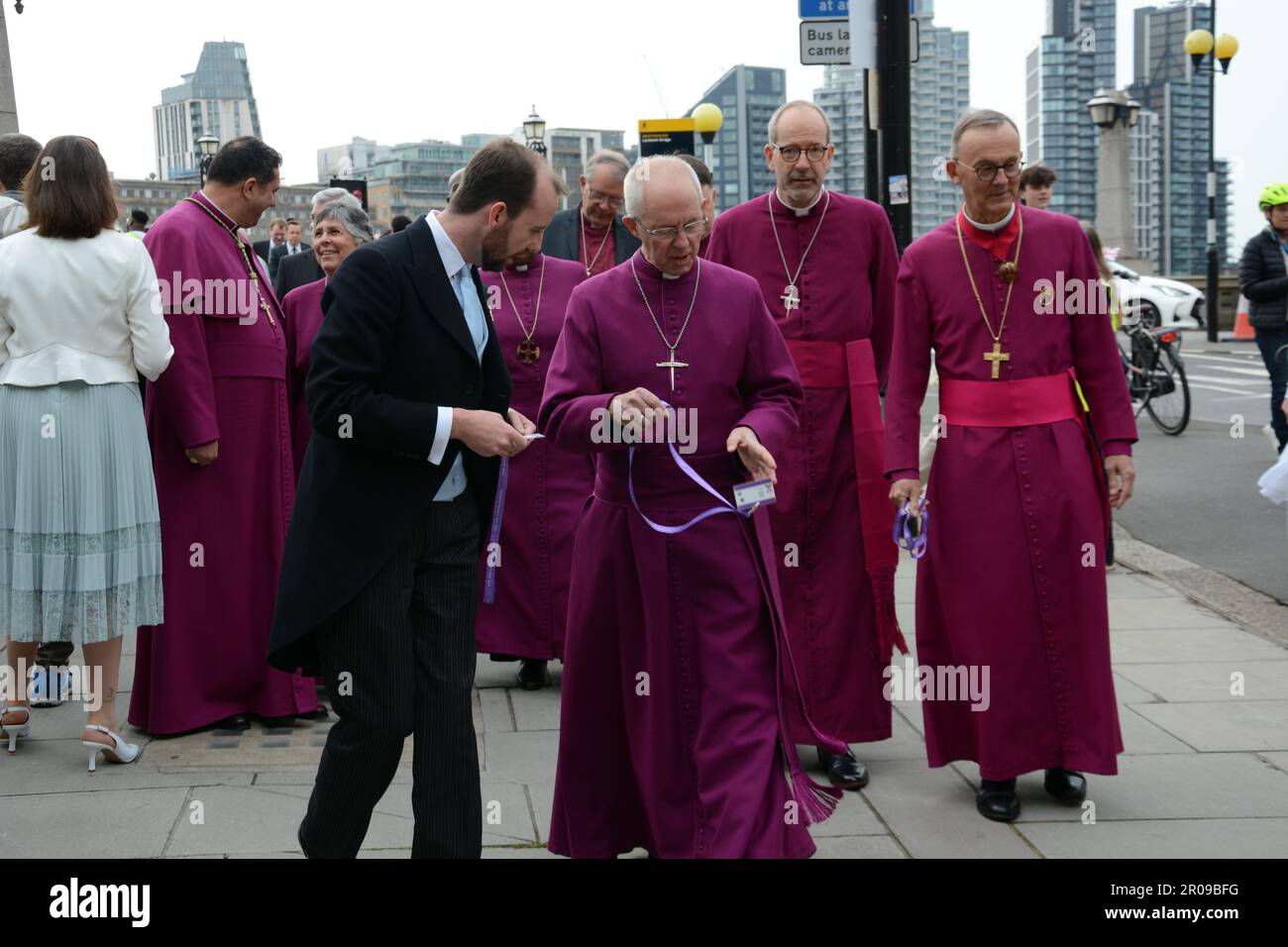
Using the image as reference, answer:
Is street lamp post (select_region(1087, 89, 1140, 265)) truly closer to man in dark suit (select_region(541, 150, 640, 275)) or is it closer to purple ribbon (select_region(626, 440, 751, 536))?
man in dark suit (select_region(541, 150, 640, 275))

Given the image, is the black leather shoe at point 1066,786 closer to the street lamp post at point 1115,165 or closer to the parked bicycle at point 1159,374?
the parked bicycle at point 1159,374

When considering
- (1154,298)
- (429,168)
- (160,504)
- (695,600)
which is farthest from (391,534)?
(429,168)

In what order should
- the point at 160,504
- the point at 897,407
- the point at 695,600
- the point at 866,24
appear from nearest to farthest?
the point at 695,600, the point at 897,407, the point at 160,504, the point at 866,24

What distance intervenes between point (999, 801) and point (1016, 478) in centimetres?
99

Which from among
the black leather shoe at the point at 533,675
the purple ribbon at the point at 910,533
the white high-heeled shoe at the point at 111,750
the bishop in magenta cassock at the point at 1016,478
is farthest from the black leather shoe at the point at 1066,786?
the white high-heeled shoe at the point at 111,750

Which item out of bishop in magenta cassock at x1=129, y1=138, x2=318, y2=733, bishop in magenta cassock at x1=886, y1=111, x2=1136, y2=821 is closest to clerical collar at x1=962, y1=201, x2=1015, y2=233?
bishop in magenta cassock at x1=886, y1=111, x2=1136, y2=821

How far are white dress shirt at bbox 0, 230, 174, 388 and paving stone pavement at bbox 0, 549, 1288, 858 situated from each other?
1357 millimetres

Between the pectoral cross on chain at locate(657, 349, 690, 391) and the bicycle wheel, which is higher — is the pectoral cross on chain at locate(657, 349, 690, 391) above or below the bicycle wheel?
above

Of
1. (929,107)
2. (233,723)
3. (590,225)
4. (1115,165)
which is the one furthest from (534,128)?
(233,723)

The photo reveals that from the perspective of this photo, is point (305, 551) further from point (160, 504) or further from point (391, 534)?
point (160, 504)

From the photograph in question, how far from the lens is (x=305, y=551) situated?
3.45m

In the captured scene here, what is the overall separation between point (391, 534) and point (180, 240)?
8.52 feet

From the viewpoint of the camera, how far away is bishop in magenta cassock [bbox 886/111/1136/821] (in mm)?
4672

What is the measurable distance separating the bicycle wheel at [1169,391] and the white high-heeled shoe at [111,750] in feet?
36.5
